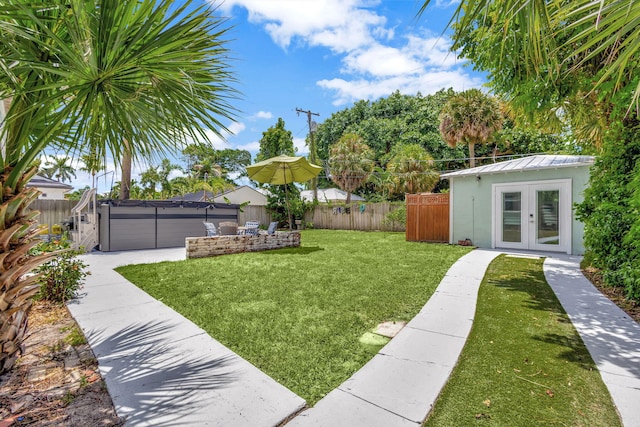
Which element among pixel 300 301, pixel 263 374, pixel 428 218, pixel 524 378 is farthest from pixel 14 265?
pixel 428 218

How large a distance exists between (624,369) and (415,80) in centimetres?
425

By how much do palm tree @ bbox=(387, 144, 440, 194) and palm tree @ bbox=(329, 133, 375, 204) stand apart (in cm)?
307

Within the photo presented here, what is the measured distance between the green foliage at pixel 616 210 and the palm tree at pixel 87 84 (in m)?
5.75

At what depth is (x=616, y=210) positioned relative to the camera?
186 inches

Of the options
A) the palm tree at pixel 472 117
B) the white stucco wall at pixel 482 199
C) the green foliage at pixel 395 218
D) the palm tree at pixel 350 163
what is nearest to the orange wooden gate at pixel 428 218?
the white stucco wall at pixel 482 199

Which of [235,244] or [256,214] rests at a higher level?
[256,214]

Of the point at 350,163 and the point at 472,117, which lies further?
the point at 350,163

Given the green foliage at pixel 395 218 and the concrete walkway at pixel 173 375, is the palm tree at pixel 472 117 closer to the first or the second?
the green foliage at pixel 395 218

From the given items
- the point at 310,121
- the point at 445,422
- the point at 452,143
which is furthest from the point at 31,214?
the point at 310,121

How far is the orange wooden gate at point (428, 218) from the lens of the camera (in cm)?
1161

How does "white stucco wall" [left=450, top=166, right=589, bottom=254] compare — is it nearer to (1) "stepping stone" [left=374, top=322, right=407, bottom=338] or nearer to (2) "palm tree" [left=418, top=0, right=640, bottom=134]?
(2) "palm tree" [left=418, top=0, right=640, bottom=134]

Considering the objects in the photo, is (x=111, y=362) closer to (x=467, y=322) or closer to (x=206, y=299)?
(x=206, y=299)

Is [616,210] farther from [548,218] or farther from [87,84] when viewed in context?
[87,84]

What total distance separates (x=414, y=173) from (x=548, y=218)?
10.9m
